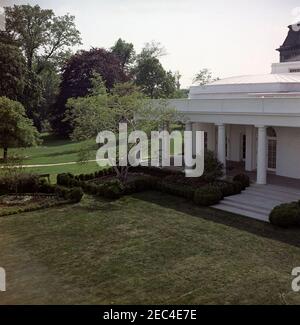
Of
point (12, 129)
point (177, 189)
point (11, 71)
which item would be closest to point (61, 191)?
point (177, 189)

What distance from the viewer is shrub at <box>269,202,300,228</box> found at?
17625mm

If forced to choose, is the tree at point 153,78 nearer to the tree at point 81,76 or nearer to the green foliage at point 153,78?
the green foliage at point 153,78

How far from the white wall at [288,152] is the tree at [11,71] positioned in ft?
95.4

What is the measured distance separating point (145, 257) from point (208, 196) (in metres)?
7.27

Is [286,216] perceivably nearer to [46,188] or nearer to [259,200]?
[259,200]

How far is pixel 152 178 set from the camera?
25719 millimetres

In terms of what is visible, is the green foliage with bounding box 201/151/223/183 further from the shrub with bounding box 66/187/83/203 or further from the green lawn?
the shrub with bounding box 66/187/83/203

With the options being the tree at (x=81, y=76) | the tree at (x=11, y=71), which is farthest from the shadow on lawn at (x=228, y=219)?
the tree at (x=81, y=76)

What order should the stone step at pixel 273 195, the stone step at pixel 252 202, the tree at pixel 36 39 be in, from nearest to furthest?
the stone step at pixel 252 202 < the stone step at pixel 273 195 < the tree at pixel 36 39

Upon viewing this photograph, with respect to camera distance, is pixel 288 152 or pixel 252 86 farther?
pixel 252 86

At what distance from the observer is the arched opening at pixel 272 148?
26438 mm

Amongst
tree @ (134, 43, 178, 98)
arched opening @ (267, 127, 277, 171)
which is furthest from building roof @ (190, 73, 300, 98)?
tree @ (134, 43, 178, 98)

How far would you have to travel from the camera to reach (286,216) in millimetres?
17625

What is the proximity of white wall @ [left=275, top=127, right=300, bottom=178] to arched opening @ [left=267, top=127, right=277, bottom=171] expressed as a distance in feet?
1.90
